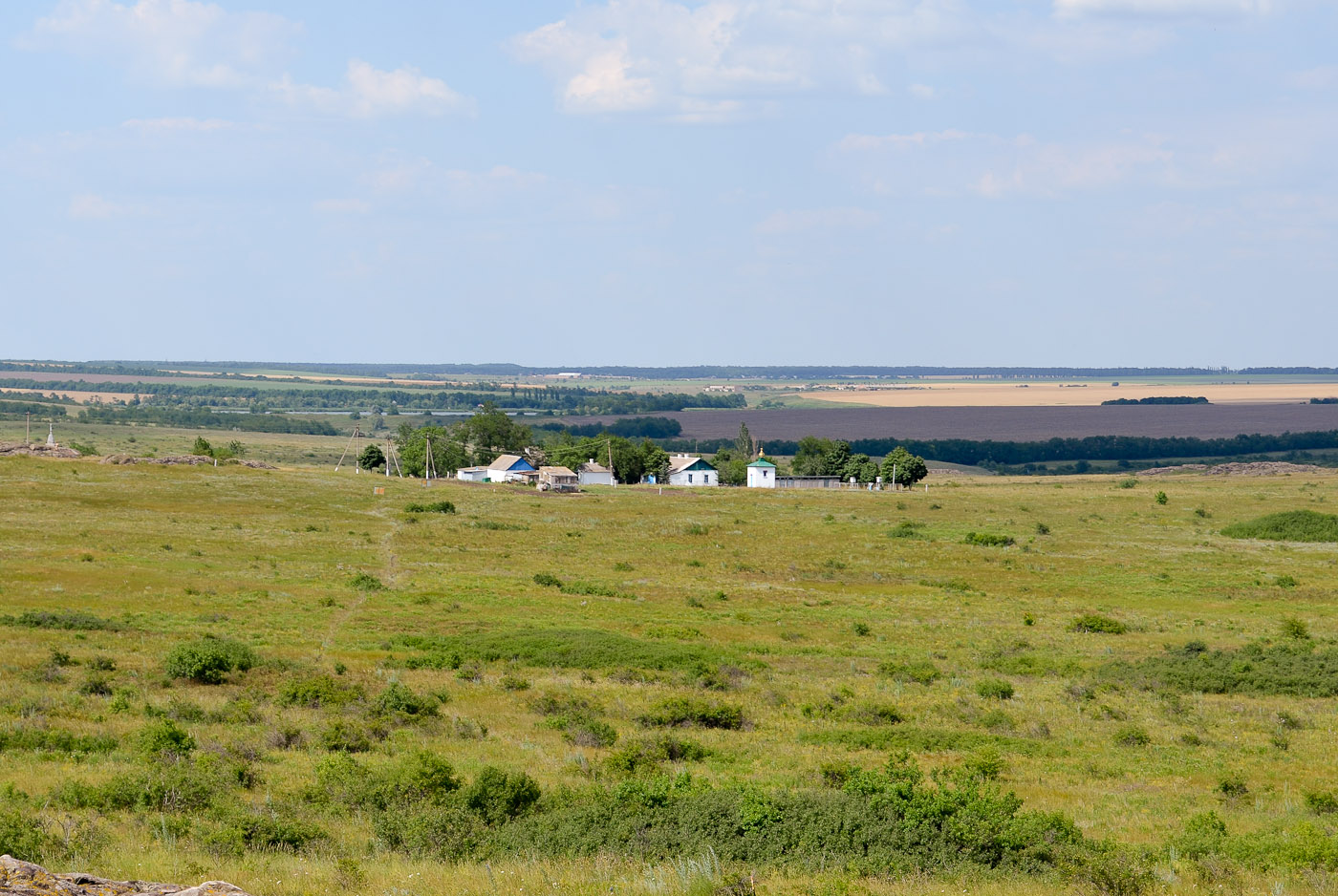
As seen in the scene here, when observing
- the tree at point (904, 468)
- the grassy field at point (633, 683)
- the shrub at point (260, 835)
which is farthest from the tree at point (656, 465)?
the shrub at point (260, 835)

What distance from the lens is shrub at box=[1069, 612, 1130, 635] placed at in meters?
36.6

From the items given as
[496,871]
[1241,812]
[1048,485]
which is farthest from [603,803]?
[1048,485]

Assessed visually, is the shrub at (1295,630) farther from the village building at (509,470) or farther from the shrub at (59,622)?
the village building at (509,470)

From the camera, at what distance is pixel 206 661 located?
24.3 metres

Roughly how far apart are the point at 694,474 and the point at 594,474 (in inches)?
495

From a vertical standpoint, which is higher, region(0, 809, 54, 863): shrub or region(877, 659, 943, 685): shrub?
region(0, 809, 54, 863): shrub

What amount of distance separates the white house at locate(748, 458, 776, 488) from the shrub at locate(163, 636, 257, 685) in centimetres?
9622

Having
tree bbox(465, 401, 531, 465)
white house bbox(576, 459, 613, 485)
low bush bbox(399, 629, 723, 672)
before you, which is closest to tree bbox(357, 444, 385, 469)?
tree bbox(465, 401, 531, 465)

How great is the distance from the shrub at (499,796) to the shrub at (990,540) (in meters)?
51.4

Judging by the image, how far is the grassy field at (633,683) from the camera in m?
12.0

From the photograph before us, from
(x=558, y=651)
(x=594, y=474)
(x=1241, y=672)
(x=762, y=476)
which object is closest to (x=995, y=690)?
(x=1241, y=672)

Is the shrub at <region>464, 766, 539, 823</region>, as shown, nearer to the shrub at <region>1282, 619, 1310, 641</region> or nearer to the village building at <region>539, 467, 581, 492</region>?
the shrub at <region>1282, 619, 1310, 641</region>

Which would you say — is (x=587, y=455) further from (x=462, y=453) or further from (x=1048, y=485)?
(x=1048, y=485)

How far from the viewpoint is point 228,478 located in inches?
3366
